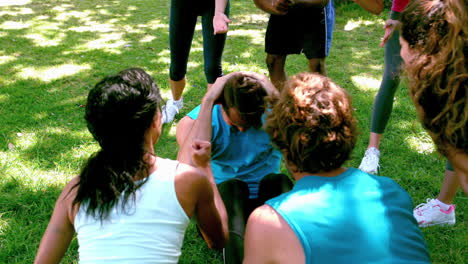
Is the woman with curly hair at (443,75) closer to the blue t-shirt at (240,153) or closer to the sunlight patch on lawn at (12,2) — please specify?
the blue t-shirt at (240,153)

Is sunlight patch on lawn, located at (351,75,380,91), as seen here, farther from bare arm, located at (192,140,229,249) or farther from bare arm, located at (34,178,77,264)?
bare arm, located at (34,178,77,264)

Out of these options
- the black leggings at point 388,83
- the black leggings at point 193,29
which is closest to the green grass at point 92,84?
the black leggings at point 388,83

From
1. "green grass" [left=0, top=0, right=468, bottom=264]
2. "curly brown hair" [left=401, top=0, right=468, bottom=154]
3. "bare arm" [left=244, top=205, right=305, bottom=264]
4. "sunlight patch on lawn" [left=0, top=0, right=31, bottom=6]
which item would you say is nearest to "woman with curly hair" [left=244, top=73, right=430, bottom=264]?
"bare arm" [left=244, top=205, right=305, bottom=264]

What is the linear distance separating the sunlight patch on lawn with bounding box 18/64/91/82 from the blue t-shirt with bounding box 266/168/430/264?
156 inches

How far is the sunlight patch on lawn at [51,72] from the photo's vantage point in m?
4.57

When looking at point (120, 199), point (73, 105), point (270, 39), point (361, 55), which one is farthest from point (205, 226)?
point (361, 55)

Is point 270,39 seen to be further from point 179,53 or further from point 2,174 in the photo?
point 2,174

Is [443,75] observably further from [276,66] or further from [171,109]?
[171,109]

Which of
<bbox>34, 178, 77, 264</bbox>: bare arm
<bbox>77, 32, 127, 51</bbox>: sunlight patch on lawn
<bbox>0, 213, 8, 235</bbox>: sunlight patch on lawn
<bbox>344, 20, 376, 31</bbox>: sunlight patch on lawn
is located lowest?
<bbox>0, 213, 8, 235</bbox>: sunlight patch on lawn

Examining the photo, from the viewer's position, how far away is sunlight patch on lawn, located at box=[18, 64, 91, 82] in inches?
180

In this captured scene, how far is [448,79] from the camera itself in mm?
1346

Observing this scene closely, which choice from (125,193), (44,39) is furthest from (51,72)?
(125,193)

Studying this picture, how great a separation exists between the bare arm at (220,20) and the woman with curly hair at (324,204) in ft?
4.45

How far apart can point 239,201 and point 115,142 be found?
0.81m
